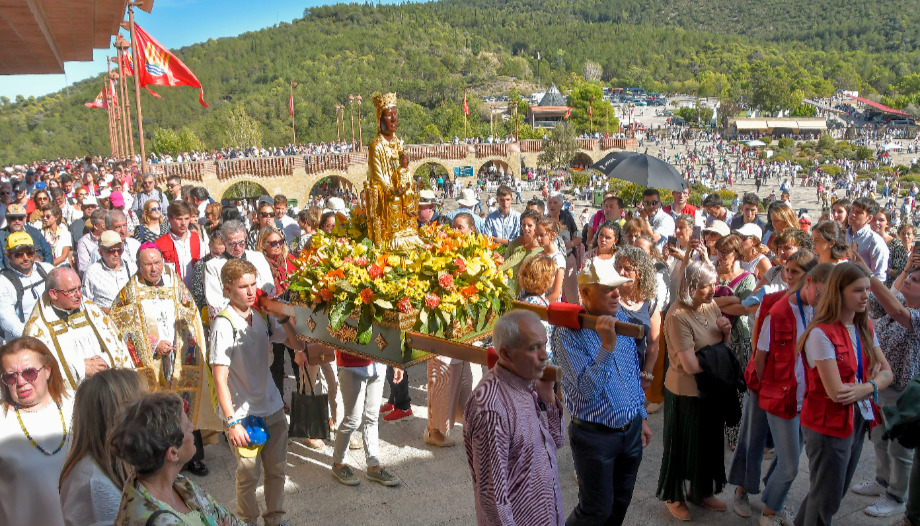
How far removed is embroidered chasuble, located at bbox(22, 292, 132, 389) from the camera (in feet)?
13.5

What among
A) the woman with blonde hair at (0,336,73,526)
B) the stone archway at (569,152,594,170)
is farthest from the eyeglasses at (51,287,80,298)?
the stone archway at (569,152,594,170)

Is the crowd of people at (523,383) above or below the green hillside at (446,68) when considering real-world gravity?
below

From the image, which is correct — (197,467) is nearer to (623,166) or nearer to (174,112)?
(623,166)

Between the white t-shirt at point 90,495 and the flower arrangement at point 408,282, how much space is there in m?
1.16

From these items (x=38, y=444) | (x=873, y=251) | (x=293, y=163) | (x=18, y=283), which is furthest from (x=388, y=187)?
(x=293, y=163)

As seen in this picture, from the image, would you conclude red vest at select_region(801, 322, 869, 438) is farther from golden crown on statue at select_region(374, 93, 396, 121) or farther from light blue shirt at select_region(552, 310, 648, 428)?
golden crown on statue at select_region(374, 93, 396, 121)

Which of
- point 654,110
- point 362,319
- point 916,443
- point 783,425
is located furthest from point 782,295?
point 654,110

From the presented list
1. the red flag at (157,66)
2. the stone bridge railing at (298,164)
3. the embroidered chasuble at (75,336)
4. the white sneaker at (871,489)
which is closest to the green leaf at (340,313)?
the embroidered chasuble at (75,336)

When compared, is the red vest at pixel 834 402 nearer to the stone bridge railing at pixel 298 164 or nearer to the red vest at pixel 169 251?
the red vest at pixel 169 251

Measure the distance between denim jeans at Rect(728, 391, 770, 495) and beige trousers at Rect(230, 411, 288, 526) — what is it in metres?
3.23

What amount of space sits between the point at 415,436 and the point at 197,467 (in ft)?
6.19

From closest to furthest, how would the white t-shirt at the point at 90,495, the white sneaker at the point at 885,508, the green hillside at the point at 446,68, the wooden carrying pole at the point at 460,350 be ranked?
the wooden carrying pole at the point at 460,350
the white t-shirt at the point at 90,495
the white sneaker at the point at 885,508
the green hillside at the point at 446,68

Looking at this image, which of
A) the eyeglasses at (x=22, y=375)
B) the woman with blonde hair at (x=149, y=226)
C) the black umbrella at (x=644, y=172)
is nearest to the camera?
the eyeglasses at (x=22, y=375)

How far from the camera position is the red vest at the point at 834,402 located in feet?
12.3
